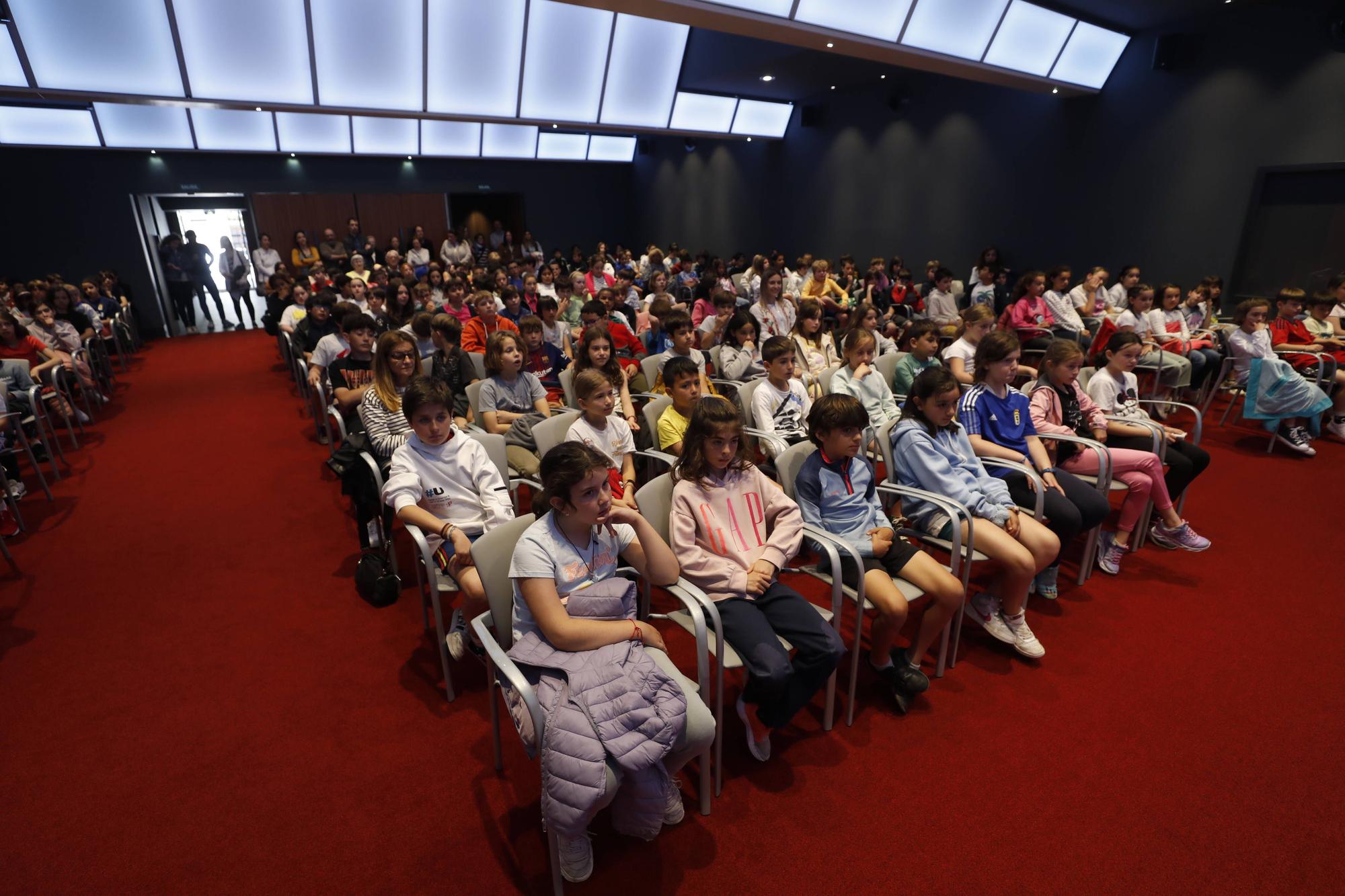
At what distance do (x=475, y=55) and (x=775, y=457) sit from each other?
8.09 m

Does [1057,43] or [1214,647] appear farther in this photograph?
[1057,43]

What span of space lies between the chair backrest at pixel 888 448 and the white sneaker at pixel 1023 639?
0.78 meters

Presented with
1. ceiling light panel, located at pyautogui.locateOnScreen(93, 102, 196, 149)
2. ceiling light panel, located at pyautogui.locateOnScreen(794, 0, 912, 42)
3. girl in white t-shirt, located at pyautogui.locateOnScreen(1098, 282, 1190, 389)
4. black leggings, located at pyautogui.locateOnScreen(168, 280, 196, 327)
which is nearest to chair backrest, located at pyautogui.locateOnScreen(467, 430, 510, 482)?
ceiling light panel, located at pyautogui.locateOnScreen(794, 0, 912, 42)

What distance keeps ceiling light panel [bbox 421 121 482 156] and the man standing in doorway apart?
4.58 meters

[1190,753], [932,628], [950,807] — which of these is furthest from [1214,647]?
[950,807]

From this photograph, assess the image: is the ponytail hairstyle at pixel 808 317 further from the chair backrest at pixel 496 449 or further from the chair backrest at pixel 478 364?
the chair backrest at pixel 496 449

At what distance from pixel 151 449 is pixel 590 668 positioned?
5.96 m

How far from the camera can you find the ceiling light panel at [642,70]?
9.80m

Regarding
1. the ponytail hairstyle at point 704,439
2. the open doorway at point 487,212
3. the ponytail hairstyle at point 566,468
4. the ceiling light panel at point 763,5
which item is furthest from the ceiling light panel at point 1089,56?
the open doorway at point 487,212

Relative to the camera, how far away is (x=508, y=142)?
13820mm

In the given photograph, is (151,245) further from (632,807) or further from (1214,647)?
(1214,647)

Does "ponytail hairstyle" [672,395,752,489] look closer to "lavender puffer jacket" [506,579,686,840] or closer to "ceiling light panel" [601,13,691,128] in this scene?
"lavender puffer jacket" [506,579,686,840]

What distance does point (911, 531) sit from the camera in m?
2.79

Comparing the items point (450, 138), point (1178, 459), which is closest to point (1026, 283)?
point (1178, 459)
